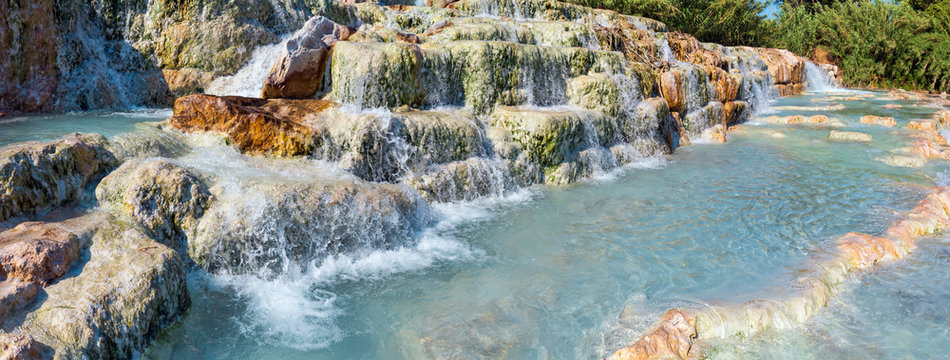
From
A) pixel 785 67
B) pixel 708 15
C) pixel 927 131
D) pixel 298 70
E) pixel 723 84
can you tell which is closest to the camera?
pixel 298 70

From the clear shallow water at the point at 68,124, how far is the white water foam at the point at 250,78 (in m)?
1.03

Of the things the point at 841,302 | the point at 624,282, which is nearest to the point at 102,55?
the point at 624,282

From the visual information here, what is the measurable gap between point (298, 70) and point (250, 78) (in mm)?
1988

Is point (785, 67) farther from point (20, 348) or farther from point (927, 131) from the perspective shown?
point (20, 348)

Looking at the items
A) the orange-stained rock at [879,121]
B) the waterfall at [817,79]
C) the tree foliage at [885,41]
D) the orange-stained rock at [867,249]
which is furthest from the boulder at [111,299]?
the tree foliage at [885,41]

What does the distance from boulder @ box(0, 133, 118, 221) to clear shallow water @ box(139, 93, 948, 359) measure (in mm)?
1258

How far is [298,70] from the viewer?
7273 millimetres

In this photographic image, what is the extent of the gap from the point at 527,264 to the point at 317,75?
4.34m

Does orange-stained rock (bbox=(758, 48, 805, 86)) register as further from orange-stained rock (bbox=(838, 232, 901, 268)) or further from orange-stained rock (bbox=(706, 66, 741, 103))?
orange-stained rock (bbox=(838, 232, 901, 268))

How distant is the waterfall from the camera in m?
24.2

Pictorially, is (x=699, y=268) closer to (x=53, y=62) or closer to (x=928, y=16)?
(x=53, y=62)

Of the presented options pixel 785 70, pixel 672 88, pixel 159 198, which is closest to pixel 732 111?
pixel 672 88

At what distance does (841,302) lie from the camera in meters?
3.96

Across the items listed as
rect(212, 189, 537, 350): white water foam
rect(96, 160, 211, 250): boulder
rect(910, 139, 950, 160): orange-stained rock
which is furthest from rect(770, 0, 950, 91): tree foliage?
rect(96, 160, 211, 250): boulder
